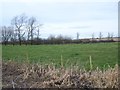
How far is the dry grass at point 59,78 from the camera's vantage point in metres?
7.58

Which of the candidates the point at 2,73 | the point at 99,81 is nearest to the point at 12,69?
the point at 2,73

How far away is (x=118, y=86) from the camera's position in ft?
24.7

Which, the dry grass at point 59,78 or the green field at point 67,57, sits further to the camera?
the green field at point 67,57

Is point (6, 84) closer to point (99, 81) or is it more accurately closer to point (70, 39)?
point (99, 81)

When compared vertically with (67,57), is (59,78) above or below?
above

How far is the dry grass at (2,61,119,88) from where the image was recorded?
24.9ft

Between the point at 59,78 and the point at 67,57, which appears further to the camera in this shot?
the point at 67,57

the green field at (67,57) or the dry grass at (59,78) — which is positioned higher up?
the dry grass at (59,78)

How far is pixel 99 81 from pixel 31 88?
1.84m

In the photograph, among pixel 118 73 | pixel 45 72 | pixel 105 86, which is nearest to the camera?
pixel 105 86

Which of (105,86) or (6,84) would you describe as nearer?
(105,86)

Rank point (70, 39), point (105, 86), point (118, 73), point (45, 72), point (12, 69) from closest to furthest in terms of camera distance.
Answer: point (105, 86) → point (118, 73) → point (45, 72) → point (12, 69) → point (70, 39)

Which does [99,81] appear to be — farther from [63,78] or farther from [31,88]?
[31,88]

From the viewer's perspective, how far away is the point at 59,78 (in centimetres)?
802
